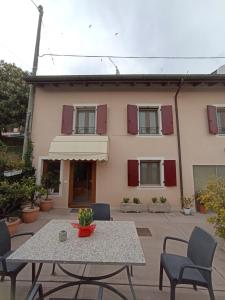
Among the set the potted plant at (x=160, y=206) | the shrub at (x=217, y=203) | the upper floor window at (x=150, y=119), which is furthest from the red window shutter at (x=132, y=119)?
the shrub at (x=217, y=203)

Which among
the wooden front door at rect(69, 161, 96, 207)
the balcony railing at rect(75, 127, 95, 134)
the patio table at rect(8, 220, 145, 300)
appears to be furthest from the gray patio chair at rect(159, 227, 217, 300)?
the balcony railing at rect(75, 127, 95, 134)

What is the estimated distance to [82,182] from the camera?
13.3 meters

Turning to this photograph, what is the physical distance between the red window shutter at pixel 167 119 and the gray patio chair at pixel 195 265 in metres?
9.91

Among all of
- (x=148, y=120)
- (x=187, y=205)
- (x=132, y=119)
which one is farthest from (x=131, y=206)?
(x=148, y=120)

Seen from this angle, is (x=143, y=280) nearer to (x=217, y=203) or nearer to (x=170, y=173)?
(x=217, y=203)

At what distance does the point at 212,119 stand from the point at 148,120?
446 cm

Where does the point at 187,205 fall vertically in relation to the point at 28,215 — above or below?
above

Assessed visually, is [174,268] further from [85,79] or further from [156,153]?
[85,79]

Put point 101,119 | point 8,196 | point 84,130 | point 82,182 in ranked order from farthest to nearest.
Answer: point 84,130, point 82,182, point 101,119, point 8,196

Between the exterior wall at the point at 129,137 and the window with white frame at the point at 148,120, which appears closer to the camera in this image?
the exterior wall at the point at 129,137

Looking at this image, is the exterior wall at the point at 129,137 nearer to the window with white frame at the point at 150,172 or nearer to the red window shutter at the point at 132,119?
the red window shutter at the point at 132,119

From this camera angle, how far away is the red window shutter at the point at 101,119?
43.1ft

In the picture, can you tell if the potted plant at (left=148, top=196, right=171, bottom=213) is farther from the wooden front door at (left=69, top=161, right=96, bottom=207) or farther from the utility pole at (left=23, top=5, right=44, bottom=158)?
the utility pole at (left=23, top=5, right=44, bottom=158)

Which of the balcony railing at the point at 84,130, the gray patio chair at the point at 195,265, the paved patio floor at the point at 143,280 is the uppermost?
the balcony railing at the point at 84,130
